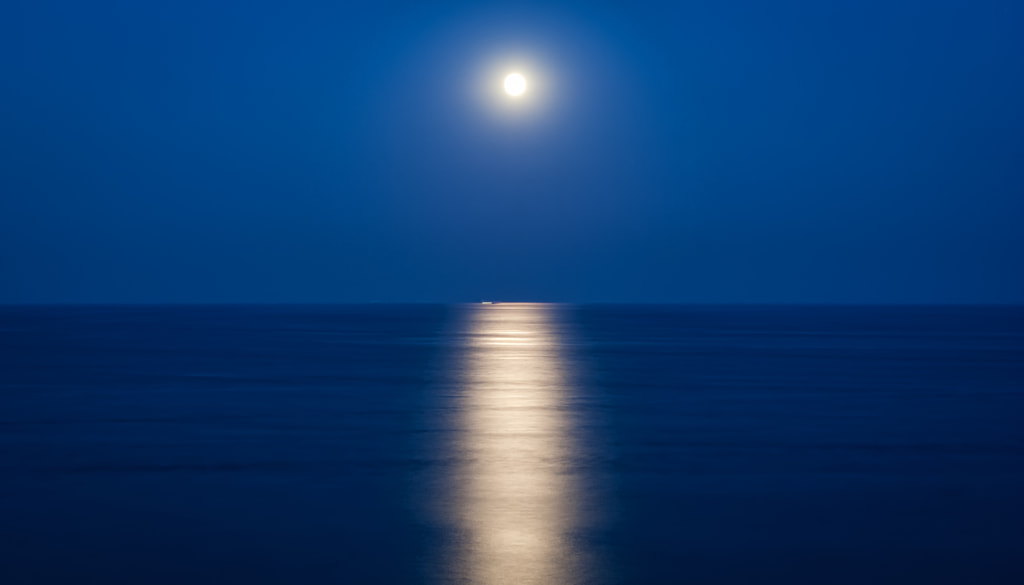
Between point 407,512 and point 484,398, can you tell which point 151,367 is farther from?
point 407,512

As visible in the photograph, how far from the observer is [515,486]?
1376 centimetres

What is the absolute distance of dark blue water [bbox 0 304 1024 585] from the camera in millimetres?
10047

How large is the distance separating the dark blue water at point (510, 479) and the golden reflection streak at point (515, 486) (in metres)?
0.04

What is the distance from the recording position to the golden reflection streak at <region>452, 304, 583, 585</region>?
9.95m

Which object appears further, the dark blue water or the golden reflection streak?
the dark blue water

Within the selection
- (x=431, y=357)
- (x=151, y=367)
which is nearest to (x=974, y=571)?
(x=151, y=367)

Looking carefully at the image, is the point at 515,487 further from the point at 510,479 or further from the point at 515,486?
the point at 510,479

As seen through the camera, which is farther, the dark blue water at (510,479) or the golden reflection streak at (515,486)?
the dark blue water at (510,479)

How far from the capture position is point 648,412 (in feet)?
71.6

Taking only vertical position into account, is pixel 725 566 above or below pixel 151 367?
below

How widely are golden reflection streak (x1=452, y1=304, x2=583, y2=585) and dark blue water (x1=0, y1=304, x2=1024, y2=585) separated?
0.15 ft

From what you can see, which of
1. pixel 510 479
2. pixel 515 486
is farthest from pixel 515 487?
pixel 510 479

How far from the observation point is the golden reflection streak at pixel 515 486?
32.6 ft

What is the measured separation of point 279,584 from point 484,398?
15.1m
